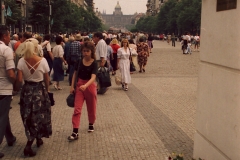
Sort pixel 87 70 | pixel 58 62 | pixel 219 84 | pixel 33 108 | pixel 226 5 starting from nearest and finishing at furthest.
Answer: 1. pixel 226 5
2. pixel 219 84
3. pixel 33 108
4. pixel 87 70
5. pixel 58 62

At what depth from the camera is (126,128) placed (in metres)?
7.71

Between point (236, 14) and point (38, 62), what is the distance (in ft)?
10.2

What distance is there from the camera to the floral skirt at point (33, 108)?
237 inches

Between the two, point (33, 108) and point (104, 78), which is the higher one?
point (33, 108)

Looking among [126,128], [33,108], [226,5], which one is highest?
[226,5]

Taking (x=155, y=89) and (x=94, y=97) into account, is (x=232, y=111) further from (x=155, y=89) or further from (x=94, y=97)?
(x=155, y=89)

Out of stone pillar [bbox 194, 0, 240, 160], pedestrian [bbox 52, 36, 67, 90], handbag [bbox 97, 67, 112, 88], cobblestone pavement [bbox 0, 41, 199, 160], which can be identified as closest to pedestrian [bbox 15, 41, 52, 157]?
cobblestone pavement [bbox 0, 41, 199, 160]

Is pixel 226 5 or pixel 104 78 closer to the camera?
pixel 226 5

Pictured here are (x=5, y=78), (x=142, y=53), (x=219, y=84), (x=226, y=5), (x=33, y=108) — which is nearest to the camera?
(x=226, y=5)

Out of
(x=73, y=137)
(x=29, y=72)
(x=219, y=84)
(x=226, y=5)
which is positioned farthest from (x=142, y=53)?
(x=226, y=5)

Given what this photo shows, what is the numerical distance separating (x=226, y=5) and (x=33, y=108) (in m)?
3.11

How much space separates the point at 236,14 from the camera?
12.9ft

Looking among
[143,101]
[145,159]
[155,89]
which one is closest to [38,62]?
[145,159]

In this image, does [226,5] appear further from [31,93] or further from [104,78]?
[104,78]
